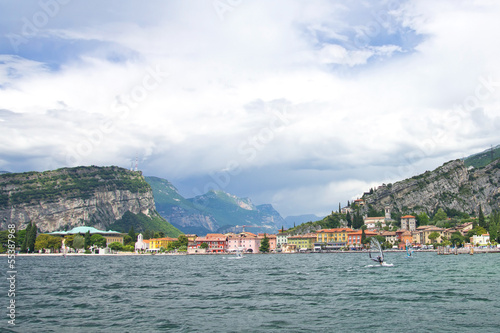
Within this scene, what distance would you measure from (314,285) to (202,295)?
11.2 meters

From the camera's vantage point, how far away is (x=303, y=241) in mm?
190250

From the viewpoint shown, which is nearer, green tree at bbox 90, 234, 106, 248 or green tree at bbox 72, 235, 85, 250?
green tree at bbox 72, 235, 85, 250

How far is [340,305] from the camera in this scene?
1150 inches

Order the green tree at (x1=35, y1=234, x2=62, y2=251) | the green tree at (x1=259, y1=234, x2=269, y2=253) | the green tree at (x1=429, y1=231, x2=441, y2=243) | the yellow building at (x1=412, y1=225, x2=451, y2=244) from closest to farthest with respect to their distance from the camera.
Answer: the green tree at (x1=35, y1=234, x2=62, y2=251)
the green tree at (x1=429, y1=231, x2=441, y2=243)
the yellow building at (x1=412, y1=225, x2=451, y2=244)
the green tree at (x1=259, y1=234, x2=269, y2=253)

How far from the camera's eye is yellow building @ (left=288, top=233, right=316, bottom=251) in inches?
7402

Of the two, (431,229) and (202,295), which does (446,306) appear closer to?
(202,295)

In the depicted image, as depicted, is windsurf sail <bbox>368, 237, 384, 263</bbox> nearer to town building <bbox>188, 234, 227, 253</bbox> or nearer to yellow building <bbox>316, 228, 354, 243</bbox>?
yellow building <bbox>316, 228, 354, 243</bbox>

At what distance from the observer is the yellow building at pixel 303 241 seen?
18800 cm

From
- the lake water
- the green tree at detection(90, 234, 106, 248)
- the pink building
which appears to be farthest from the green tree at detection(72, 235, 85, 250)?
the lake water

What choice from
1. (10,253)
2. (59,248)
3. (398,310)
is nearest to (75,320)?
(10,253)

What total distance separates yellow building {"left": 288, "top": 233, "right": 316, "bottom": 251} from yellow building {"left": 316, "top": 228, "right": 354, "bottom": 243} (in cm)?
257

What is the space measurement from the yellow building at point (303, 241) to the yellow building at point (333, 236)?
257 cm

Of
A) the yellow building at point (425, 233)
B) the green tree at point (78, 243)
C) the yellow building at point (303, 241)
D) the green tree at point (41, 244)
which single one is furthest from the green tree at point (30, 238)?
the yellow building at point (425, 233)

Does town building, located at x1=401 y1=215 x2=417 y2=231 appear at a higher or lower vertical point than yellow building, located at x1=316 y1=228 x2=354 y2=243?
higher
